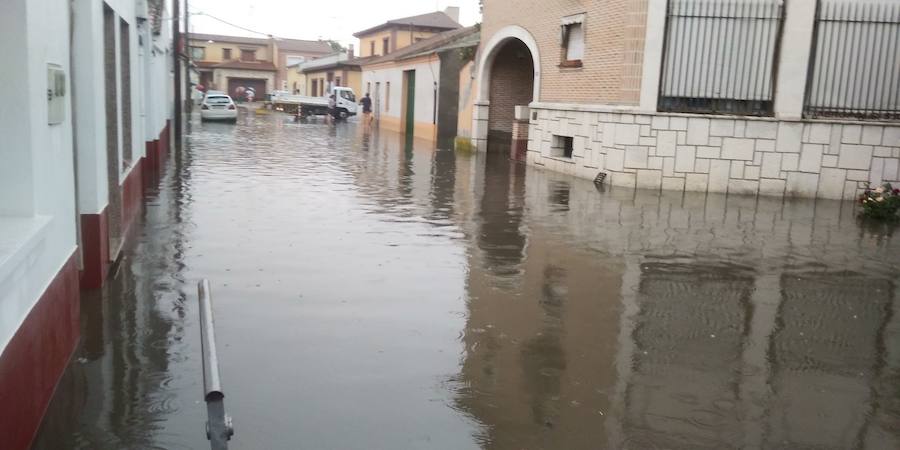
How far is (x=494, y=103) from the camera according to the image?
74.7ft

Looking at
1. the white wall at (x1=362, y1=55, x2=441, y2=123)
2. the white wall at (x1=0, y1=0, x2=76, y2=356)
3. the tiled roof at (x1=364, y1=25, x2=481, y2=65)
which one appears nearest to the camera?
the white wall at (x1=0, y1=0, x2=76, y2=356)

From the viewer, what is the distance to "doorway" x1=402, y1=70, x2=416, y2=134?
110ft

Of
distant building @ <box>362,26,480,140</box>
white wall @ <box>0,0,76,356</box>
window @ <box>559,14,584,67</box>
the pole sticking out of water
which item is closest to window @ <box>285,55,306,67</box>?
distant building @ <box>362,26,480,140</box>

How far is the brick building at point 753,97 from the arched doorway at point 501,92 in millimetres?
7415

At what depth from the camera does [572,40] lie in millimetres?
17031

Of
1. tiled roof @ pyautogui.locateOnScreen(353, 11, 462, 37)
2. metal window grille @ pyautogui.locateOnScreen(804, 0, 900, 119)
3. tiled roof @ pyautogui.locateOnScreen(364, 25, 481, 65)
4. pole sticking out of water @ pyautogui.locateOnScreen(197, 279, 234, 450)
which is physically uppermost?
tiled roof @ pyautogui.locateOnScreen(353, 11, 462, 37)

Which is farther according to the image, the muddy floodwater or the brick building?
the brick building

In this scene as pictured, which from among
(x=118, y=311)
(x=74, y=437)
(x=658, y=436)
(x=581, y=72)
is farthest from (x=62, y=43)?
(x=581, y=72)

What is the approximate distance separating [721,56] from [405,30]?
3767 cm

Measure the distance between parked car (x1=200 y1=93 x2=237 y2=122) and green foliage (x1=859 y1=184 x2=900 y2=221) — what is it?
28.4 meters

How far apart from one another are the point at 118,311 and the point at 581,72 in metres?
12.1

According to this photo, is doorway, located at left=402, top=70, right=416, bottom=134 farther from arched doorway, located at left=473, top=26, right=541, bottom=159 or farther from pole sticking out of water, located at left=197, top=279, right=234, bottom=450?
pole sticking out of water, located at left=197, top=279, right=234, bottom=450

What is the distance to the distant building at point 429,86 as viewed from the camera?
2898cm

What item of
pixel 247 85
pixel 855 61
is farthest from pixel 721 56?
pixel 247 85
